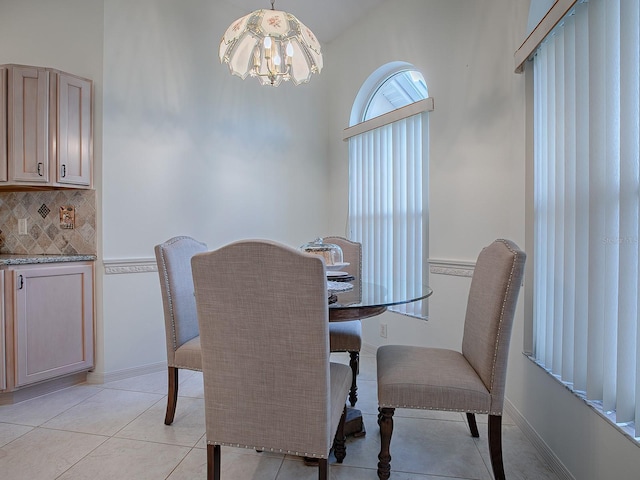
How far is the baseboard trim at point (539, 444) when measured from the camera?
1.62 meters

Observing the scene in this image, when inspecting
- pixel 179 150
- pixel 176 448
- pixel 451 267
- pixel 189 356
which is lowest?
pixel 176 448

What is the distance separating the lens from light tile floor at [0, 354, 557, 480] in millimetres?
1680

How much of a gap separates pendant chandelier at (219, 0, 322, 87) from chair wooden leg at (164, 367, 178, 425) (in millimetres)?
1787

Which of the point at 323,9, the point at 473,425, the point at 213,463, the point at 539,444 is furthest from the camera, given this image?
the point at 323,9

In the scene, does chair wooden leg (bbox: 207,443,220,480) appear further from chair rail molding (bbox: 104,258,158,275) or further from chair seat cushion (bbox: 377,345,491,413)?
chair rail molding (bbox: 104,258,158,275)

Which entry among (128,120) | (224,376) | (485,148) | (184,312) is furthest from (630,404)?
(128,120)

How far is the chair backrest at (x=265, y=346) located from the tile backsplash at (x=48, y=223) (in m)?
2.01

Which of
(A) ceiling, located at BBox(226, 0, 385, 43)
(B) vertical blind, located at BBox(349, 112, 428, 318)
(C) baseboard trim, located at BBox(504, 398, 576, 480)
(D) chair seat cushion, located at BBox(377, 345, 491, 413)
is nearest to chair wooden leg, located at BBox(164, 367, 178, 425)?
(D) chair seat cushion, located at BBox(377, 345, 491, 413)

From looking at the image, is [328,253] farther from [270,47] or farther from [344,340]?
[270,47]

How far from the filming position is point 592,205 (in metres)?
1.46

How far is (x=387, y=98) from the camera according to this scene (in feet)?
11.4

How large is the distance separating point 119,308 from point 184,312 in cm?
101

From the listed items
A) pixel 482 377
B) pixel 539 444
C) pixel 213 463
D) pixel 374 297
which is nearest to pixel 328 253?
pixel 374 297

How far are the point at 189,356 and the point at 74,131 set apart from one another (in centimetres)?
187
